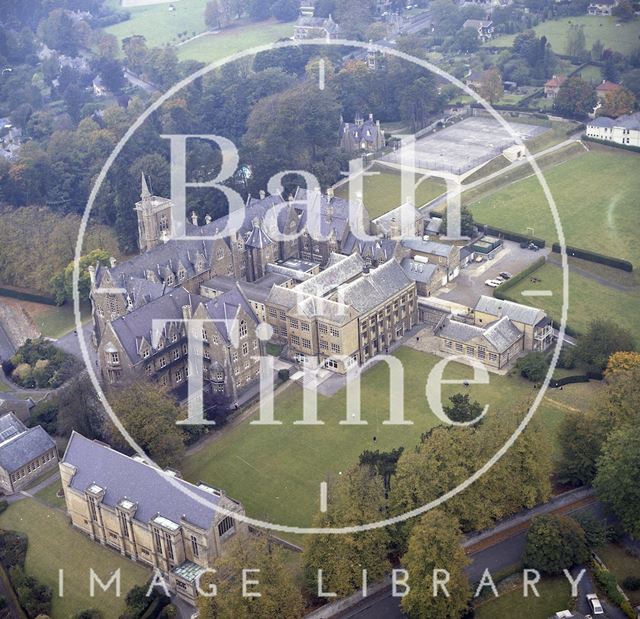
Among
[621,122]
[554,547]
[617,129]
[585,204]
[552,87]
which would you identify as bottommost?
[585,204]

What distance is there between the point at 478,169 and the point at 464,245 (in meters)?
26.1

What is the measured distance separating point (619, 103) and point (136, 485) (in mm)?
118353

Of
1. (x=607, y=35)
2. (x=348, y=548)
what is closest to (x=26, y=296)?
(x=348, y=548)

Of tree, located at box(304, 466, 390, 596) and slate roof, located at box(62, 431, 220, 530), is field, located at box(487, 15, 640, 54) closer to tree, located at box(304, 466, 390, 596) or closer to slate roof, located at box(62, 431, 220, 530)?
tree, located at box(304, 466, 390, 596)

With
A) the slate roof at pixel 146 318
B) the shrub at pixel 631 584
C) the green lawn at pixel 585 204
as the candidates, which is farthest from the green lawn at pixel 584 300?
the slate roof at pixel 146 318

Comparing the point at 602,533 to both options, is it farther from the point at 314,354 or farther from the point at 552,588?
the point at 314,354

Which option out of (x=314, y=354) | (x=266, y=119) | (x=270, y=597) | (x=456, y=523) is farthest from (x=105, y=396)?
(x=266, y=119)

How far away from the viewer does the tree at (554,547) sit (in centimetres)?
6188

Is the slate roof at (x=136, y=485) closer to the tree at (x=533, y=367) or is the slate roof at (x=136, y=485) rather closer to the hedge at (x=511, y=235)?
the tree at (x=533, y=367)

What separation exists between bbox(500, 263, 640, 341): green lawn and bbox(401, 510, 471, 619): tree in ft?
143

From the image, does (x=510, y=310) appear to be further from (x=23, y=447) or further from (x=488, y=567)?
(x=23, y=447)

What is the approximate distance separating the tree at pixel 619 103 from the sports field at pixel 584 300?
181 feet

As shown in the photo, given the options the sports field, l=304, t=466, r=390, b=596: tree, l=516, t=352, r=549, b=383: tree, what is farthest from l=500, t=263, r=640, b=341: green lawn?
l=304, t=466, r=390, b=596: tree

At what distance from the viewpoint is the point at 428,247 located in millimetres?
105562
